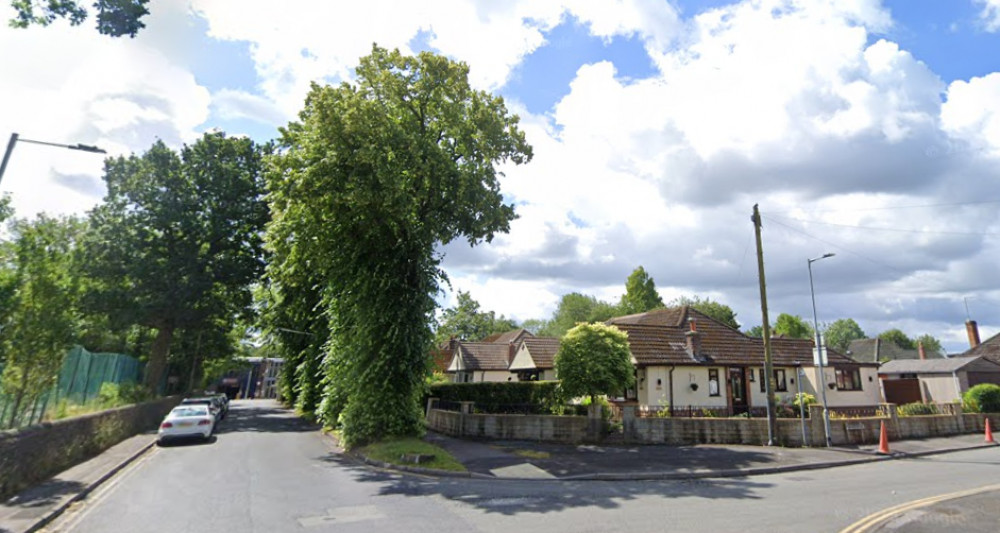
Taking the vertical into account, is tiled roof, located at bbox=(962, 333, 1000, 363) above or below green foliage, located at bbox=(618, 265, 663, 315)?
below

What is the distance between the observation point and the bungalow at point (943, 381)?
37094mm

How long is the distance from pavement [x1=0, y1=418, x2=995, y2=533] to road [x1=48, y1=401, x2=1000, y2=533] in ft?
1.73

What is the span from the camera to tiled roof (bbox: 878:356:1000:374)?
124 ft

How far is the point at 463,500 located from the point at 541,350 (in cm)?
2581

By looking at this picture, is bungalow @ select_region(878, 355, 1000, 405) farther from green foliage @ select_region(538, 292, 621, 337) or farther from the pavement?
green foliage @ select_region(538, 292, 621, 337)

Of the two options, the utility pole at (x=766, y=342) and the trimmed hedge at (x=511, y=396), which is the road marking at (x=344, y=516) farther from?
the utility pole at (x=766, y=342)

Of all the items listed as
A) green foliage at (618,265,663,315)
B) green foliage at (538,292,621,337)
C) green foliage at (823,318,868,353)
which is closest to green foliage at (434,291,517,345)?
green foliage at (538,292,621,337)

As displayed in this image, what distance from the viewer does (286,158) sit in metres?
16.6

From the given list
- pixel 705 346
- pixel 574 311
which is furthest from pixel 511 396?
pixel 574 311

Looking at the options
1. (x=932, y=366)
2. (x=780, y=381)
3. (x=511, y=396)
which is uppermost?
(x=932, y=366)

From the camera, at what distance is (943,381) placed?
126 ft

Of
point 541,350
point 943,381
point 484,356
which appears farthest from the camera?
point 484,356

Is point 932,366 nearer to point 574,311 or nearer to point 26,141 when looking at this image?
point 574,311

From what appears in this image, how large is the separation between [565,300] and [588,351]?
63856 millimetres
